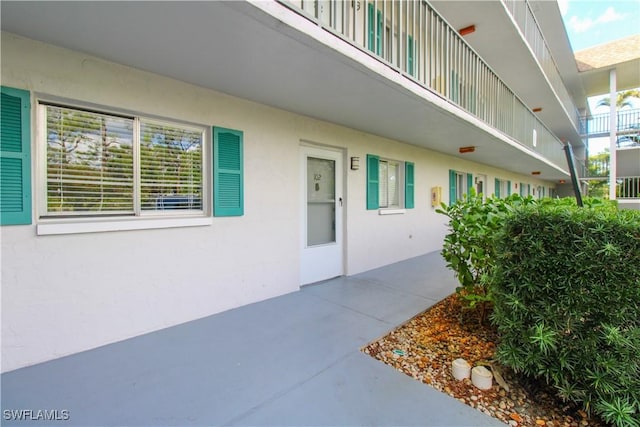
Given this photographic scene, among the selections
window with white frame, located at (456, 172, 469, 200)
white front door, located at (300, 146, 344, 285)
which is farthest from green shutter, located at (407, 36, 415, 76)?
window with white frame, located at (456, 172, 469, 200)

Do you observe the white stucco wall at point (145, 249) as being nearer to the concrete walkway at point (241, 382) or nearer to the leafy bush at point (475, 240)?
the concrete walkway at point (241, 382)

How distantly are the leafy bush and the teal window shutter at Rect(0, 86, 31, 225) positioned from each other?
156 inches

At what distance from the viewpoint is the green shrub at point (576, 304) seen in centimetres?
169

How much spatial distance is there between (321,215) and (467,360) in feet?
9.80

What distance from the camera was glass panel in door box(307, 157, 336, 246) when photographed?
15.4 ft

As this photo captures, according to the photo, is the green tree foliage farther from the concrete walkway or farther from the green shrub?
the concrete walkway

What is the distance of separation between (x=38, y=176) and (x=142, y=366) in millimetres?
1829

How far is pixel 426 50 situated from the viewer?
15.4ft

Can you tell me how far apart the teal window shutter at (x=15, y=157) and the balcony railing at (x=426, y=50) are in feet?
7.49

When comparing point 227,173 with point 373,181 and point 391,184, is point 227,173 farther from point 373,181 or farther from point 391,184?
point 391,184

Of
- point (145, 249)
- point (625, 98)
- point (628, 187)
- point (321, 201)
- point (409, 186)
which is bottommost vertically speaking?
point (145, 249)

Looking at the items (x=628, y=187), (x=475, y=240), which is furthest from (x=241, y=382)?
(x=628, y=187)

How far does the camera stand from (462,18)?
5859 mm

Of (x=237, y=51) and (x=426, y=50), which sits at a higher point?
(x=426, y=50)
